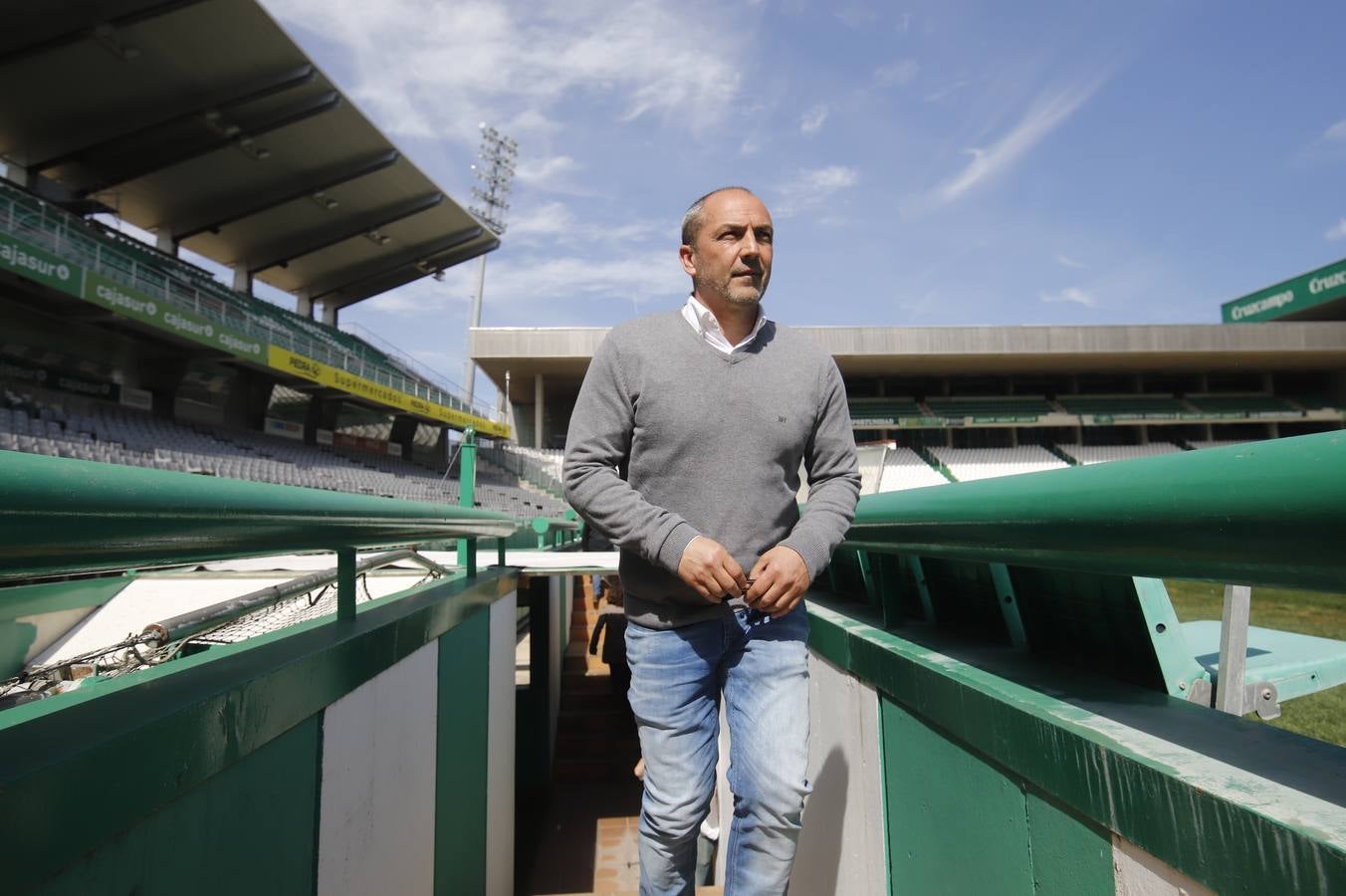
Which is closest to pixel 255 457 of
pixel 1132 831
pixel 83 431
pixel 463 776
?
pixel 83 431

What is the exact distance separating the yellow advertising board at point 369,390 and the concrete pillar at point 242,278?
18.6 ft

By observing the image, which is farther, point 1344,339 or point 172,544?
point 1344,339

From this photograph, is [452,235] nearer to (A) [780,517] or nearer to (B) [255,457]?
(B) [255,457]

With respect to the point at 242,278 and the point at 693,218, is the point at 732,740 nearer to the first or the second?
the point at 693,218

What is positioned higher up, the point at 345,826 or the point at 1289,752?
the point at 1289,752

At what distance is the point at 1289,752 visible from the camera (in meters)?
0.87

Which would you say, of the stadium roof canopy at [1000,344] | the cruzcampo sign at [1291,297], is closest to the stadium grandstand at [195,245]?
the stadium roof canopy at [1000,344]

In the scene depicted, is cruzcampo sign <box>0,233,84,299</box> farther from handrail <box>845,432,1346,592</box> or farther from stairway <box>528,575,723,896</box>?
handrail <box>845,432,1346,592</box>

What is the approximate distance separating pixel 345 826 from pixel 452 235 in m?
28.3

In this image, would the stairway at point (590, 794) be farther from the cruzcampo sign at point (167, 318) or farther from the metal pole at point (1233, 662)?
the cruzcampo sign at point (167, 318)

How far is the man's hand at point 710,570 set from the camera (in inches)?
52.3

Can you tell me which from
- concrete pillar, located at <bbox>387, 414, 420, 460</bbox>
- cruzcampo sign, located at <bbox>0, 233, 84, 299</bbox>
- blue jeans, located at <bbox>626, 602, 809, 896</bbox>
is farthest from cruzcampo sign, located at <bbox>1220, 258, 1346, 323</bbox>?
cruzcampo sign, located at <bbox>0, 233, 84, 299</bbox>

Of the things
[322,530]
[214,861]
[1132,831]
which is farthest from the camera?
[322,530]

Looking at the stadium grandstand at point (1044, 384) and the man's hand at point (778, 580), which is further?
the stadium grandstand at point (1044, 384)
